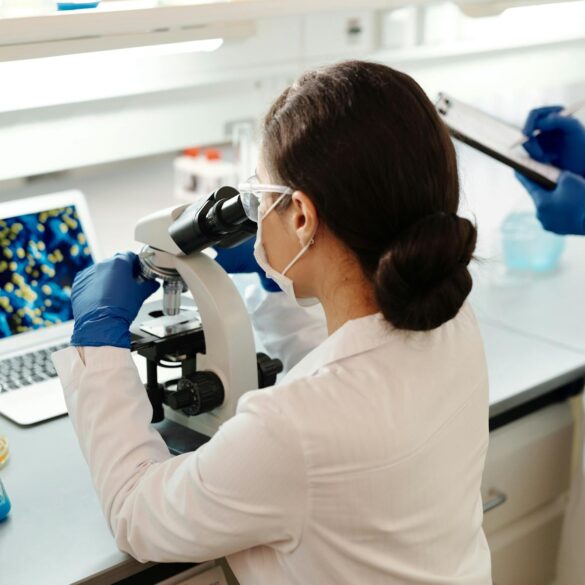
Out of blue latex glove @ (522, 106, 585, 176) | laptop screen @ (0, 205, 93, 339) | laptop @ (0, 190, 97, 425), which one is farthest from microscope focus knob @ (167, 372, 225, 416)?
blue latex glove @ (522, 106, 585, 176)

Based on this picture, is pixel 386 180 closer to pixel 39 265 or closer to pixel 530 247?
pixel 39 265

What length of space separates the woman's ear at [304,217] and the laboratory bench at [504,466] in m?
0.51

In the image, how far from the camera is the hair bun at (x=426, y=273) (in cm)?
106

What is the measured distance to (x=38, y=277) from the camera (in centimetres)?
184

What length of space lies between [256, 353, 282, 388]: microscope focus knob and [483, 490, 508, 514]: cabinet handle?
0.61 meters

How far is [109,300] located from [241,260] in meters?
0.36

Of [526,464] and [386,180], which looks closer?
[386,180]

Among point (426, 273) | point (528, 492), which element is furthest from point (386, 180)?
point (528, 492)

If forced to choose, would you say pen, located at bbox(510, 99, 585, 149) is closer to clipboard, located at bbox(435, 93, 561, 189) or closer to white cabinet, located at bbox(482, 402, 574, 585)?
clipboard, located at bbox(435, 93, 561, 189)

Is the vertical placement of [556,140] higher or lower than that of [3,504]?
higher

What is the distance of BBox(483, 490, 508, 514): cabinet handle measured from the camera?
188 centimetres

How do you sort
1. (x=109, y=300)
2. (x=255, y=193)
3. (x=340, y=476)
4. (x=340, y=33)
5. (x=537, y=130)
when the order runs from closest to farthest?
(x=340, y=476)
(x=255, y=193)
(x=109, y=300)
(x=537, y=130)
(x=340, y=33)

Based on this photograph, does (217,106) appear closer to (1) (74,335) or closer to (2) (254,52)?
(2) (254,52)

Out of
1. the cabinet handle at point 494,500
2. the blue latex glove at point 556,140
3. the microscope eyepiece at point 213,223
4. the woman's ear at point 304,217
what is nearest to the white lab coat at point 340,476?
the woman's ear at point 304,217
